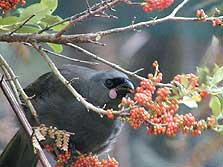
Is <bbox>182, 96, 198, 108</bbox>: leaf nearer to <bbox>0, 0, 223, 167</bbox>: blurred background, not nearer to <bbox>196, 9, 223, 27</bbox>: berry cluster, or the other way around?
<bbox>196, 9, 223, 27</bbox>: berry cluster

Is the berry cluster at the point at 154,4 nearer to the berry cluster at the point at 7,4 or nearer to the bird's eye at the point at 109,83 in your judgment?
the berry cluster at the point at 7,4

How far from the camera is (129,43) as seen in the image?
169 centimetres

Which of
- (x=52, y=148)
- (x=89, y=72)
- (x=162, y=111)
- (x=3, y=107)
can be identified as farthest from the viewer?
(x=3, y=107)

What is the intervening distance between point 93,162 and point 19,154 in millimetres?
447

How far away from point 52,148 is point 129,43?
766mm

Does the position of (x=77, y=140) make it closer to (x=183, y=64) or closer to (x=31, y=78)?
(x=31, y=78)

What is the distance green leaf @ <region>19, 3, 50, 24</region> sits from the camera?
2.68 ft

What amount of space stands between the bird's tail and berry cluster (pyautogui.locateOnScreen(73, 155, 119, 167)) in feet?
1.10

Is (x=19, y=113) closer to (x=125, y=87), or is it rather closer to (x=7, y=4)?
(x=7, y=4)

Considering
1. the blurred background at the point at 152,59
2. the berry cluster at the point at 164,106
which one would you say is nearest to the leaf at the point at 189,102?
the berry cluster at the point at 164,106

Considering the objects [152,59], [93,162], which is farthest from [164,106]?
[152,59]

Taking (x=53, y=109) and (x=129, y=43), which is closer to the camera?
(x=53, y=109)

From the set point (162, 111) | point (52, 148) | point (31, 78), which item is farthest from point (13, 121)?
point (162, 111)

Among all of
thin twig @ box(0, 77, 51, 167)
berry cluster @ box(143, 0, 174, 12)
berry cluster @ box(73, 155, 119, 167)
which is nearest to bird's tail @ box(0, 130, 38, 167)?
berry cluster @ box(73, 155, 119, 167)
